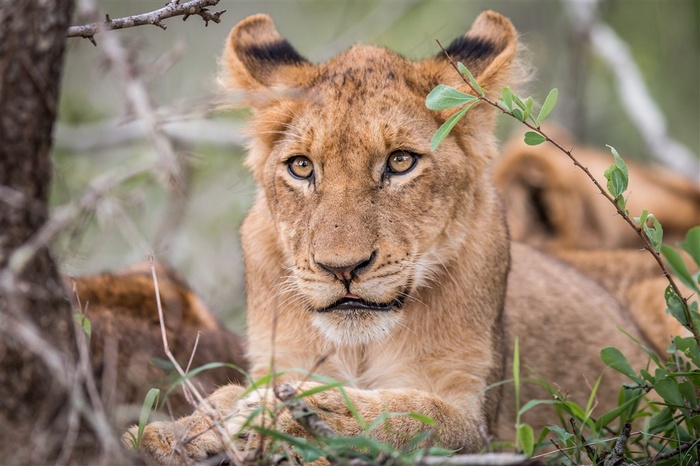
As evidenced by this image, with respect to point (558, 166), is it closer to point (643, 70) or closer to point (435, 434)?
point (643, 70)

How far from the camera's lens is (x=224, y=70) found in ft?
13.9

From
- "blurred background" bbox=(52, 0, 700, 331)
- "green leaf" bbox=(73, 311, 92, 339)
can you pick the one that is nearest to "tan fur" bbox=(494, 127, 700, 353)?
"blurred background" bbox=(52, 0, 700, 331)

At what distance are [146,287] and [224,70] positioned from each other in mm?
1564

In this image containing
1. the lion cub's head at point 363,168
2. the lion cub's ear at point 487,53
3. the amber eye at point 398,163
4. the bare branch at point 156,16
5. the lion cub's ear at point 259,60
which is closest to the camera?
the bare branch at point 156,16

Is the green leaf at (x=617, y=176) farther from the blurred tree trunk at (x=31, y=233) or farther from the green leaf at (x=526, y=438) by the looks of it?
the blurred tree trunk at (x=31, y=233)

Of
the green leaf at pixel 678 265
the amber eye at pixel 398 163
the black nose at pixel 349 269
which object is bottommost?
the black nose at pixel 349 269

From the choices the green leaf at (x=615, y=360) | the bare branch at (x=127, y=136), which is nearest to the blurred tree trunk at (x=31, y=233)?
the green leaf at (x=615, y=360)

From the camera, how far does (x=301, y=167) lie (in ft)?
12.5

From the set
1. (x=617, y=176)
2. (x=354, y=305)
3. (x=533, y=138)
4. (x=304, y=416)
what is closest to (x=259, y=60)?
(x=354, y=305)

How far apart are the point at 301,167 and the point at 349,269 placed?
0.60 metres

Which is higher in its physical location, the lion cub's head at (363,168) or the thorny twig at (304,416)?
the lion cub's head at (363,168)

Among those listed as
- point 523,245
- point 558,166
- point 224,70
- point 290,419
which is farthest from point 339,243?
point 558,166

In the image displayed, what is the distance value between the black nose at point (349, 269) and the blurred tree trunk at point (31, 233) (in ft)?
3.79

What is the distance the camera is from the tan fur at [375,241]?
346 centimetres
